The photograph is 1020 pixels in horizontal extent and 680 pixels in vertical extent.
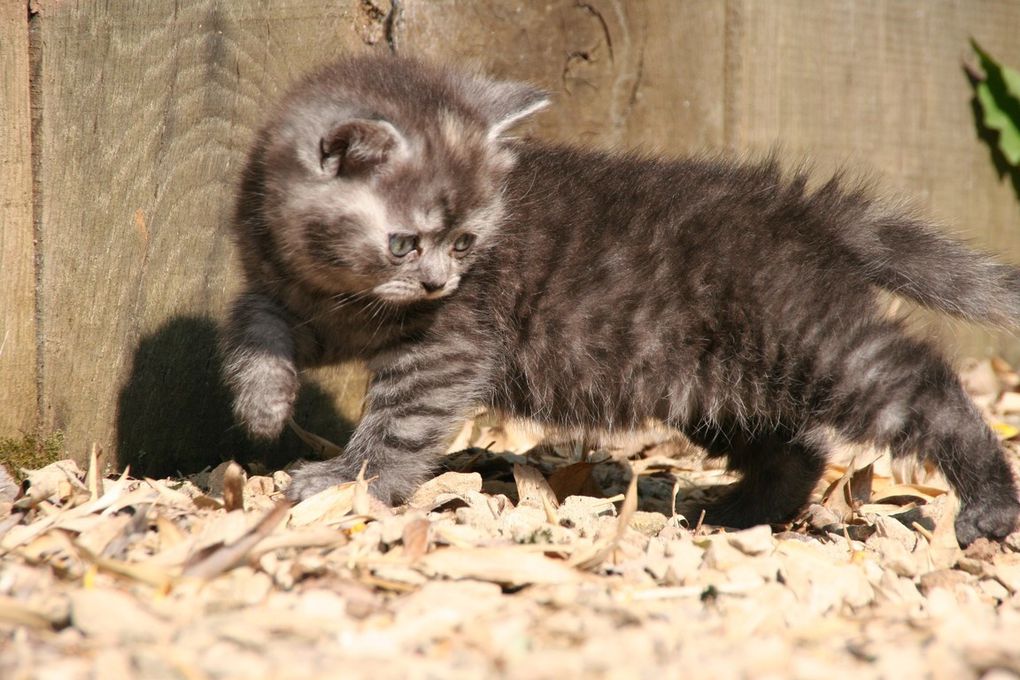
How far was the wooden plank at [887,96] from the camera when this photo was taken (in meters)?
4.57

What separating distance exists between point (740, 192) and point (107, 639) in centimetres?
218

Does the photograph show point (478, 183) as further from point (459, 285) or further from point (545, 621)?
point (545, 621)

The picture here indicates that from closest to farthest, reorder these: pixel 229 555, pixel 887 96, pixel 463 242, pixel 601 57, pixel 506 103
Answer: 1. pixel 229 555
2. pixel 463 242
3. pixel 506 103
4. pixel 601 57
5. pixel 887 96

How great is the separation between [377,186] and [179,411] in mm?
1048

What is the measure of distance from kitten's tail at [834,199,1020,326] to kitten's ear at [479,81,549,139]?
100cm

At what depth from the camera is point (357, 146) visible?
2967 mm

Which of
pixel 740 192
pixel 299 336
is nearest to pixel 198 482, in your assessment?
pixel 299 336

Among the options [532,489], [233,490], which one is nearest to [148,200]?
[233,490]

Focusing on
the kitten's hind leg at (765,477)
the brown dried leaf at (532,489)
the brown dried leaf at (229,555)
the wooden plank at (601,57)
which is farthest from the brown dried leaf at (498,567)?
the wooden plank at (601,57)

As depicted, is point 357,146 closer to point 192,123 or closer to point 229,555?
point 192,123

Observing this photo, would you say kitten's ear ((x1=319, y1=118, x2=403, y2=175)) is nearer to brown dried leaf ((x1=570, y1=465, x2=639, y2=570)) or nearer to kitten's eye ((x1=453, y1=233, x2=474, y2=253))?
kitten's eye ((x1=453, y1=233, x2=474, y2=253))

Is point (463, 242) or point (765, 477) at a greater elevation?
point (463, 242)

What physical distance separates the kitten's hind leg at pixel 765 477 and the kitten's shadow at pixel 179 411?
1.54m

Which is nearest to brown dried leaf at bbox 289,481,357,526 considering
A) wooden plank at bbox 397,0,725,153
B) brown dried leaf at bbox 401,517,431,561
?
brown dried leaf at bbox 401,517,431,561
